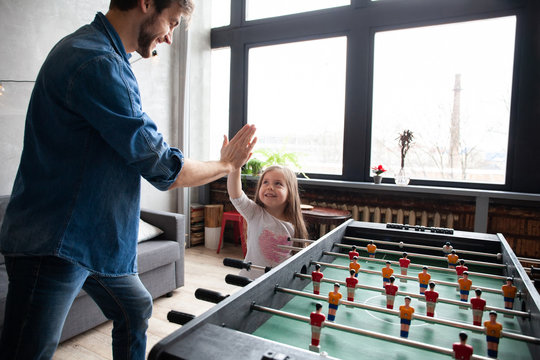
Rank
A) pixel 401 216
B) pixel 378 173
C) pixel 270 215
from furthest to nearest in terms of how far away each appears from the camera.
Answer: pixel 378 173, pixel 401 216, pixel 270 215

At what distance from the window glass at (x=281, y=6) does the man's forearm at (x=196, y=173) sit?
10.9 feet

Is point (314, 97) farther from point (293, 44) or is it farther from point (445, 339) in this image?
point (445, 339)

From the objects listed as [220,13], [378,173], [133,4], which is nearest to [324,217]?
[378,173]

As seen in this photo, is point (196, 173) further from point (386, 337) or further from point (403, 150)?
point (403, 150)

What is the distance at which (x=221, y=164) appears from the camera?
4.36 feet

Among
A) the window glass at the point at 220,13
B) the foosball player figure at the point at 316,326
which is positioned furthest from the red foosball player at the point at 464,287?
the window glass at the point at 220,13

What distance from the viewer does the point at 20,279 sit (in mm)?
974

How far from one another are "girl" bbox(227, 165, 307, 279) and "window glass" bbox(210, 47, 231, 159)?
277 cm

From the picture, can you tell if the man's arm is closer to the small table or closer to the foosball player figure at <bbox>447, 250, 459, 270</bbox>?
the foosball player figure at <bbox>447, 250, 459, 270</bbox>

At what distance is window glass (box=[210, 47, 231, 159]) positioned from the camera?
15.5 ft

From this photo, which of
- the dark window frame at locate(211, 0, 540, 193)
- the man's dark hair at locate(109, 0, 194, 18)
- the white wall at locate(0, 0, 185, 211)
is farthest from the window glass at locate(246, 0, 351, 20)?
the man's dark hair at locate(109, 0, 194, 18)

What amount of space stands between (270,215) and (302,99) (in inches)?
100

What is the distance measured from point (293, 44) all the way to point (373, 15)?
37.5 inches

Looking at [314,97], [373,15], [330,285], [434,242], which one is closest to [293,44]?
[314,97]
